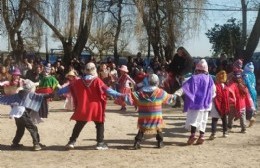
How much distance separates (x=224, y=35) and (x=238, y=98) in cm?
2821

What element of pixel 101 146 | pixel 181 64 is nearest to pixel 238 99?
pixel 181 64

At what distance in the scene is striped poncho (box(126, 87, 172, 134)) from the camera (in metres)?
8.89

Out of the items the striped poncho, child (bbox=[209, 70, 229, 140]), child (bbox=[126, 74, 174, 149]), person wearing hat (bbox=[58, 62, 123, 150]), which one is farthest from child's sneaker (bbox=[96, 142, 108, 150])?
→ child (bbox=[209, 70, 229, 140])

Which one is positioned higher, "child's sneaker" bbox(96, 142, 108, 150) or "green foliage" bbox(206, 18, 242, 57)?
"green foliage" bbox(206, 18, 242, 57)

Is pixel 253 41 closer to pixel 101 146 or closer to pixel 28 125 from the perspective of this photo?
pixel 101 146

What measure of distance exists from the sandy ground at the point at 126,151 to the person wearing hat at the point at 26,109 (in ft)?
0.72

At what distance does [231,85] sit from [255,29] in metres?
12.5

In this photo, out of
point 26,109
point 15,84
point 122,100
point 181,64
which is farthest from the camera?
point 181,64

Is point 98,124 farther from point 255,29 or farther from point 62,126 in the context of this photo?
point 255,29

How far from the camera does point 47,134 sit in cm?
1062

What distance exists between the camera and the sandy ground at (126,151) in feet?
25.7

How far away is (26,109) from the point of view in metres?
9.02

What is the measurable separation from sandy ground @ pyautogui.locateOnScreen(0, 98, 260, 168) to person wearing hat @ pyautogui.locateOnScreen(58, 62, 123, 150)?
0.35 meters

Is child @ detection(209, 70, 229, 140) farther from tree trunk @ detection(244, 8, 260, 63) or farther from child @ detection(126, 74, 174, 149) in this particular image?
tree trunk @ detection(244, 8, 260, 63)
